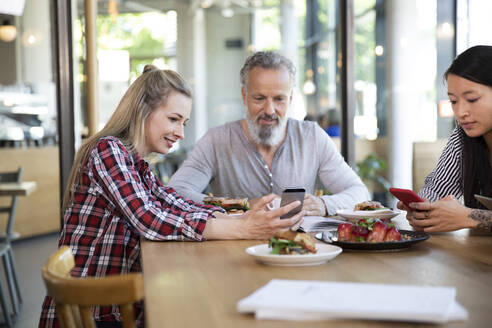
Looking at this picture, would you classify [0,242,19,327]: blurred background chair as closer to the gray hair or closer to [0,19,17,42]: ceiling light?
the gray hair

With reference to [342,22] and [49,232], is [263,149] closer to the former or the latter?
[342,22]

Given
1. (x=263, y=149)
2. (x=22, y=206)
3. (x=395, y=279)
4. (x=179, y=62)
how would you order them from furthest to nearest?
1. (x=179, y=62)
2. (x=22, y=206)
3. (x=263, y=149)
4. (x=395, y=279)

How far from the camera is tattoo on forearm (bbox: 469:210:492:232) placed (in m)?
1.72

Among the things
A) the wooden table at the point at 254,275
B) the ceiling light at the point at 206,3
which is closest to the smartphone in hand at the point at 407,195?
the wooden table at the point at 254,275

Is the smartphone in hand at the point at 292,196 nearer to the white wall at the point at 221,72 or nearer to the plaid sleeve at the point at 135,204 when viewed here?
the plaid sleeve at the point at 135,204

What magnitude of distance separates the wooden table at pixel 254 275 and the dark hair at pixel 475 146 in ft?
1.80

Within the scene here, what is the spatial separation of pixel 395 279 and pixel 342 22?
2.63m

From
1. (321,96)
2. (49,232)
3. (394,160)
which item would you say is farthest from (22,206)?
(321,96)

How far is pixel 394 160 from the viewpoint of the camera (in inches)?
253

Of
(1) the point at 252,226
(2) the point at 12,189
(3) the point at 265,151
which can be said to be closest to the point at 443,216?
(1) the point at 252,226

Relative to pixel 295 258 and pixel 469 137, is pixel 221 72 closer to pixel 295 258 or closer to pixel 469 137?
pixel 469 137

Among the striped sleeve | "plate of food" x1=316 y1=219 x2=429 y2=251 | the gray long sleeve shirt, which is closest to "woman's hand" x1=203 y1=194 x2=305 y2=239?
"plate of food" x1=316 y1=219 x2=429 y2=251

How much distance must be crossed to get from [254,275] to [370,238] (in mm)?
436

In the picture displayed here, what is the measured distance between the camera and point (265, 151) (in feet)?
9.09
